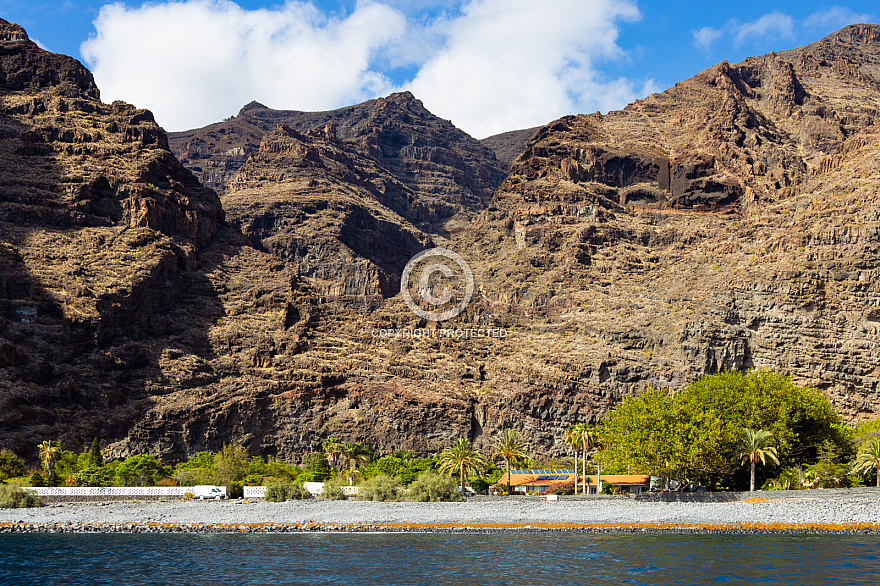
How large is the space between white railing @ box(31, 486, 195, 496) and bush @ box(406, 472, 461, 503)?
1010 inches

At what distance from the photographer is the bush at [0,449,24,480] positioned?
105 m

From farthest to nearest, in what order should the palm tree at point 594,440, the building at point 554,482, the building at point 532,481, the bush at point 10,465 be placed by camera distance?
1. the building at point 532,481
2. the building at point 554,482
3. the bush at point 10,465
4. the palm tree at point 594,440

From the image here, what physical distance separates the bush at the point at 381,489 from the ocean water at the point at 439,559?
2399 centimetres

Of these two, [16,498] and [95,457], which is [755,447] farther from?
[95,457]

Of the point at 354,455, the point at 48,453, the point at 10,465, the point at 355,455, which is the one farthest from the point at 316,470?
the point at 10,465

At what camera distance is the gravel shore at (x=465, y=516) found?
240 ft

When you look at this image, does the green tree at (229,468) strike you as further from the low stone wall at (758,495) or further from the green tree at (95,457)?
the low stone wall at (758,495)

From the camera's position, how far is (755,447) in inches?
3398

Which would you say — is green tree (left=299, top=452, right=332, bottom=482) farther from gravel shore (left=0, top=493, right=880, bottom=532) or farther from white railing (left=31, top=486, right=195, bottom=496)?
gravel shore (left=0, top=493, right=880, bottom=532)

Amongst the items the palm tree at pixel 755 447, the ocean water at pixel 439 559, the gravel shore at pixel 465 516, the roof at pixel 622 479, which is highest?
the palm tree at pixel 755 447

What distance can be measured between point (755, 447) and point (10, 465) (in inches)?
3387

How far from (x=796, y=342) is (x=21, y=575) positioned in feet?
371

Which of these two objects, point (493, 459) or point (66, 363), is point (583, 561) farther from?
point (66, 363)

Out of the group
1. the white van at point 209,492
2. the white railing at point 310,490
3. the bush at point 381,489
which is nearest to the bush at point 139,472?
the white van at point 209,492
